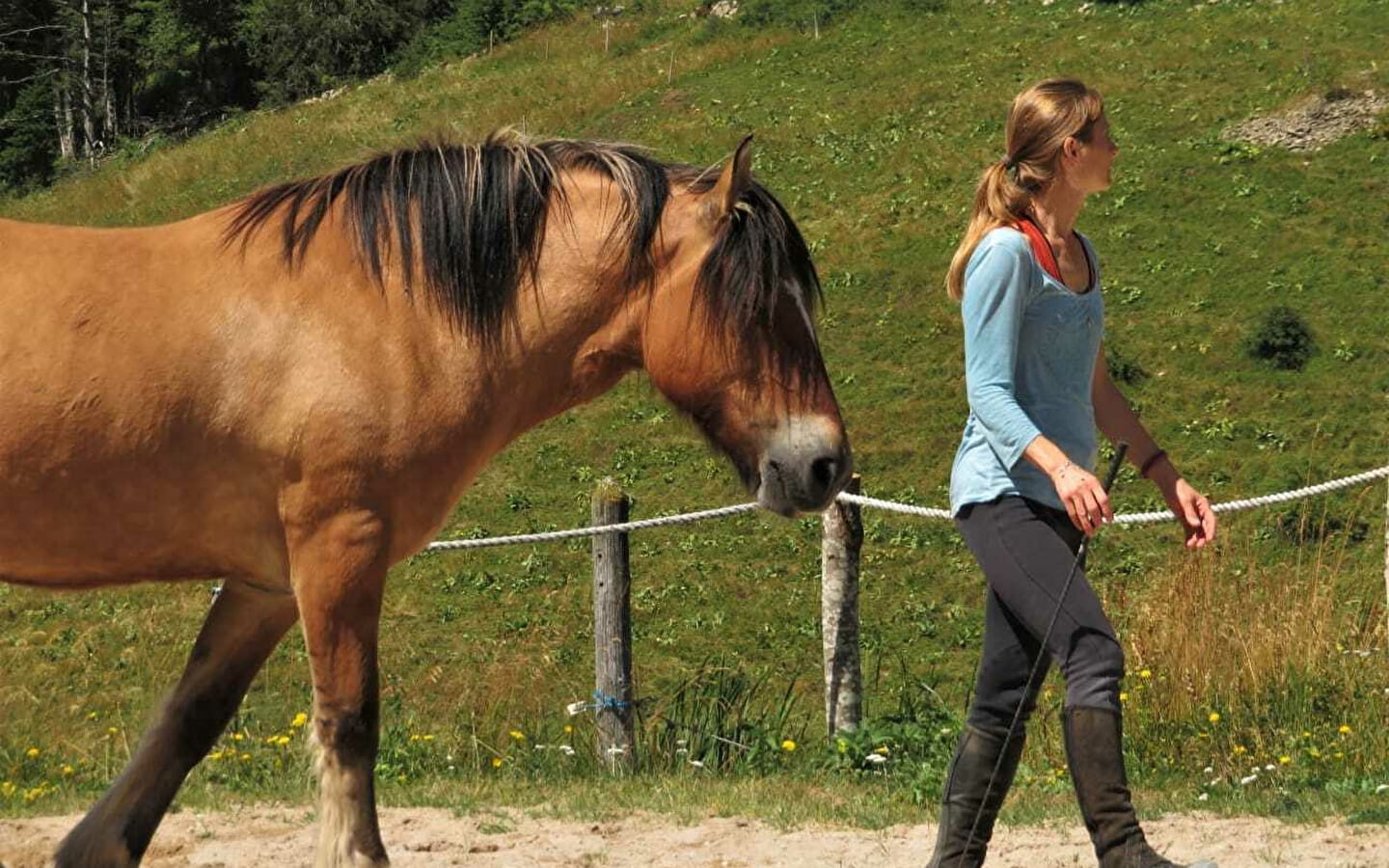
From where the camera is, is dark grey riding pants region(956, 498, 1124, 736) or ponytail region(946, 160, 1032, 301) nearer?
dark grey riding pants region(956, 498, 1124, 736)

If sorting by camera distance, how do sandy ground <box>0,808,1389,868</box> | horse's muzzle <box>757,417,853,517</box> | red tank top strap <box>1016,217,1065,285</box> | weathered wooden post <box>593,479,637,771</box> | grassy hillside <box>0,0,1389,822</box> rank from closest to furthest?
1. red tank top strap <box>1016,217,1065,285</box>
2. horse's muzzle <box>757,417,853,517</box>
3. sandy ground <box>0,808,1389,868</box>
4. grassy hillside <box>0,0,1389,822</box>
5. weathered wooden post <box>593,479,637,771</box>

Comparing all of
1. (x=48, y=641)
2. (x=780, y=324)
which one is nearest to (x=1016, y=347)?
(x=780, y=324)

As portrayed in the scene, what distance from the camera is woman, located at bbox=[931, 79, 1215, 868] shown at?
4082 mm

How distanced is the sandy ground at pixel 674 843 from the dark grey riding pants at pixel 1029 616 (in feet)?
4.20

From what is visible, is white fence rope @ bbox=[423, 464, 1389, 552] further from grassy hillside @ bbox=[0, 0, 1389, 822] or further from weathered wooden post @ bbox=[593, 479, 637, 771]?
grassy hillside @ bbox=[0, 0, 1389, 822]

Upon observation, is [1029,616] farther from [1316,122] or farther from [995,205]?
[1316,122]

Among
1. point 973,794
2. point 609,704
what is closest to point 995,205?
point 973,794

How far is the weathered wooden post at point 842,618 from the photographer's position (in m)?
7.98

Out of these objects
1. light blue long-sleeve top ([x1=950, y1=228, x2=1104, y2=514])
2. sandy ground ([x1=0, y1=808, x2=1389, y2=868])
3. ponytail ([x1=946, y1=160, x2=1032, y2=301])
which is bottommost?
sandy ground ([x1=0, y1=808, x2=1389, y2=868])

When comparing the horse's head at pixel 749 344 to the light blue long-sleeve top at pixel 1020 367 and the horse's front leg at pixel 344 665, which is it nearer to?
the light blue long-sleeve top at pixel 1020 367

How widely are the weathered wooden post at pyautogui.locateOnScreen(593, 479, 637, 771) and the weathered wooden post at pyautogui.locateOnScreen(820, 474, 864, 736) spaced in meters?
0.98

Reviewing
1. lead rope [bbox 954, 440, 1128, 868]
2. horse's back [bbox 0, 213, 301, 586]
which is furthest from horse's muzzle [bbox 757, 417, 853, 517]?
horse's back [bbox 0, 213, 301, 586]

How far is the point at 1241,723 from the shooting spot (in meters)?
7.15

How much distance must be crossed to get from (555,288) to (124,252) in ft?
4.17
